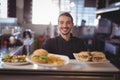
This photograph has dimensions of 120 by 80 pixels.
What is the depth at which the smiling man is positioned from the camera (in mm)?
1422

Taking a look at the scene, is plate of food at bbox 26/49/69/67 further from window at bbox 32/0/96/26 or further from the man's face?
window at bbox 32/0/96/26

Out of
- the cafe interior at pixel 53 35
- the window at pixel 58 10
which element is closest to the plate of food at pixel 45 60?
the cafe interior at pixel 53 35

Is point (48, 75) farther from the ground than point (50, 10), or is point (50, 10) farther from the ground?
point (50, 10)

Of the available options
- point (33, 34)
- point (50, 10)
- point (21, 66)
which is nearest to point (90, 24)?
point (50, 10)

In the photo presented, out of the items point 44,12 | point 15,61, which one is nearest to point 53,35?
point 44,12

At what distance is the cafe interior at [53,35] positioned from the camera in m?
0.80

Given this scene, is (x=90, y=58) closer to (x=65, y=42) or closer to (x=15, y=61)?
(x=15, y=61)

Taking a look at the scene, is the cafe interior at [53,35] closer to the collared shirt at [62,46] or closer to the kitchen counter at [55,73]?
the kitchen counter at [55,73]

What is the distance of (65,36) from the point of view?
1.50 meters

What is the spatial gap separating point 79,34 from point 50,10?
0.62 m

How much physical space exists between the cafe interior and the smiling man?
0.14 metres

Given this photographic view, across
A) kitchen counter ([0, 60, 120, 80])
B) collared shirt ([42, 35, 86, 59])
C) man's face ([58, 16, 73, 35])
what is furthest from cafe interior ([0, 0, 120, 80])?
man's face ([58, 16, 73, 35])

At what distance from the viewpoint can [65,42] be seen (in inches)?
58.7

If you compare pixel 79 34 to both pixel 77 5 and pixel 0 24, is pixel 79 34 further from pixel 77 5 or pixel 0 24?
pixel 0 24
